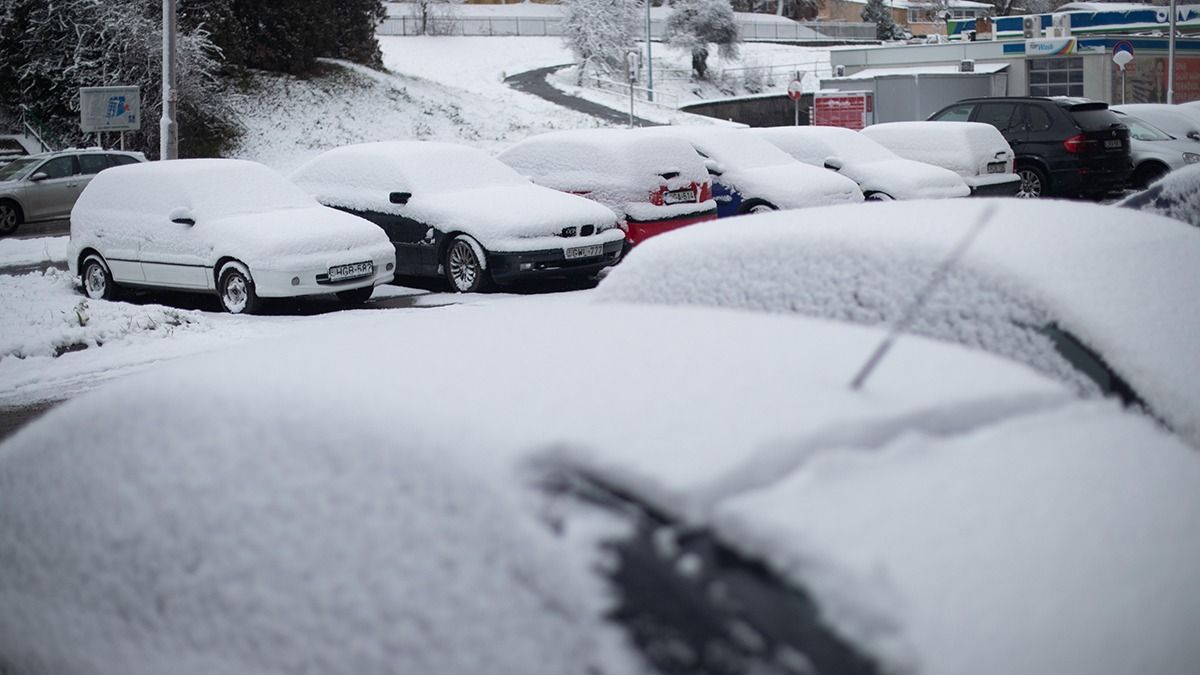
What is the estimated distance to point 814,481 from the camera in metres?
1.91

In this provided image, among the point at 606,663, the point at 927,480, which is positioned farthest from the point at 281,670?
the point at 927,480

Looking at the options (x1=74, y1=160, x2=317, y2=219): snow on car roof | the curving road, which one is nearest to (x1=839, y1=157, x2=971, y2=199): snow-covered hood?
(x1=74, y1=160, x2=317, y2=219): snow on car roof

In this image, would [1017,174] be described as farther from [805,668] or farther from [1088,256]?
[805,668]

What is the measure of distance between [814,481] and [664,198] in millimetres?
12498

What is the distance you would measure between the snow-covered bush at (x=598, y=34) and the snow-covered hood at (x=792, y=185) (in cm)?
3974

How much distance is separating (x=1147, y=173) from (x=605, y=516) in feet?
71.4

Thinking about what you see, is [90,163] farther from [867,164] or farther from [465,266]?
[867,164]

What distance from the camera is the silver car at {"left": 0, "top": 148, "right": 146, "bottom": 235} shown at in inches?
911

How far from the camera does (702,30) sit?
62.6 m

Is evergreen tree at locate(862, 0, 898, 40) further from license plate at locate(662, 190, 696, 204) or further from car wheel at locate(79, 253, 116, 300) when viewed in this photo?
car wheel at locate(79, 253, 116, 300)

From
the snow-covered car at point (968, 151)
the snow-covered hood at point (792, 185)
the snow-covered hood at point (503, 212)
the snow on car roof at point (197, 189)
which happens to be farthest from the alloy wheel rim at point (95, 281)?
the snow-covered car at point (968, 151)

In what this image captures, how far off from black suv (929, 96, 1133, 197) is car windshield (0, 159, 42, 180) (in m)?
17.0

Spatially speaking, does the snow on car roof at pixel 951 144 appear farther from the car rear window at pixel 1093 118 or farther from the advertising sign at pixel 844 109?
the advertising sign at pixel 844 109

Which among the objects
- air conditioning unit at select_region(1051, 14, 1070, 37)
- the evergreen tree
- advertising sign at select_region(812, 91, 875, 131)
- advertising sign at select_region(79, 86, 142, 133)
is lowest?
advertising sign at select_region(79, 86, 142, 133)
